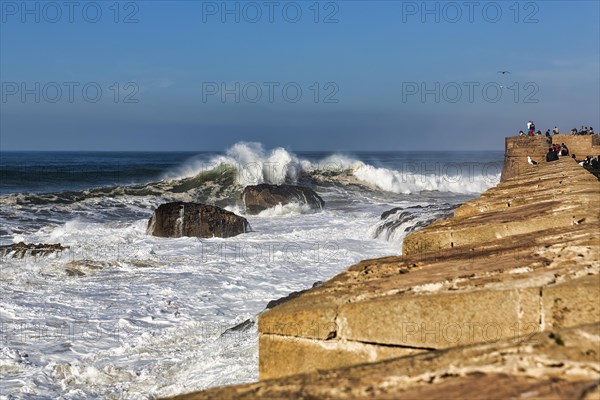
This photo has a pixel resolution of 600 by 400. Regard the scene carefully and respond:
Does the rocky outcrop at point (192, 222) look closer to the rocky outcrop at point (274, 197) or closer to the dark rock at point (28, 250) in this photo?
the dark rock at point (28, 250)

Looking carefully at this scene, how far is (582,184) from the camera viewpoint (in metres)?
5.17

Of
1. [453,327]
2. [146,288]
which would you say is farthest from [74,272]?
[453,327]

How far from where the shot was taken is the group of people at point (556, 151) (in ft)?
63.6

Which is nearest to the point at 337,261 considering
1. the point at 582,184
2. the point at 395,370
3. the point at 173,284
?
the point at 173,284

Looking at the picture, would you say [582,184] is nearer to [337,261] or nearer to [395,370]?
[395,370]

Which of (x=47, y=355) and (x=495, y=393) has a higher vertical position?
(x=495, y=393)

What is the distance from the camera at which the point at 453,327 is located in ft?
7.02

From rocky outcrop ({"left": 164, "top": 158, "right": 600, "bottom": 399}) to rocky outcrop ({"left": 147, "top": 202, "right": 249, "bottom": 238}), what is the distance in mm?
12111

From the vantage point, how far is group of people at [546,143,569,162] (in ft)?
63.6

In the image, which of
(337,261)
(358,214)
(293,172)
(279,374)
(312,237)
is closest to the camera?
(279,374)

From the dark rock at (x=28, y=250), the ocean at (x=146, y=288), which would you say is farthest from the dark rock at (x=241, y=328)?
the dark rock at (x=28, y=250)

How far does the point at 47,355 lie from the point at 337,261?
20.6 feet

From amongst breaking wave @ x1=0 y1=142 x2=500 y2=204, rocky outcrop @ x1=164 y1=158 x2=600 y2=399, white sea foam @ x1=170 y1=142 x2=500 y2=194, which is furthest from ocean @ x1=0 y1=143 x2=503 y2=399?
white sea foam @ x1=170 y1=142 x2=500 y2=194

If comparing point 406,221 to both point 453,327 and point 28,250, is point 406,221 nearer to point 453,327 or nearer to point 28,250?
point 28,250
